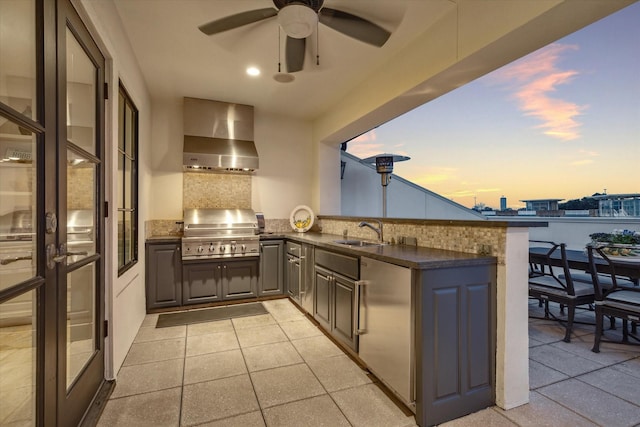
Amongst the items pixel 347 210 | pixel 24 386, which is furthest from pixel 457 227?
pixel 347 210

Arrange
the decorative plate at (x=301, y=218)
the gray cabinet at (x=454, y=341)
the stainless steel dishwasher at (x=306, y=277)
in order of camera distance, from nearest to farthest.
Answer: the gray cabinet at (x=454, y=341), the stainless steel dishwasher at (x=306, y=277), the decorative plate at (x=301, y=218)

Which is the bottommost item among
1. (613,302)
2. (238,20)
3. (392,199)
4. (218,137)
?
(613,302)

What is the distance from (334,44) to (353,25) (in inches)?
37.6

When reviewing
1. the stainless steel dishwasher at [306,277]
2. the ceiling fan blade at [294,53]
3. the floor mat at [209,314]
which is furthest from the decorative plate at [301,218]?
the ceiling fan blade at [294,53]

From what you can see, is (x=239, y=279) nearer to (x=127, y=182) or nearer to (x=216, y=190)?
(x=216, y=190)

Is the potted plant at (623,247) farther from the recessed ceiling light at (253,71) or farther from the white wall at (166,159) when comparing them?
the white wall at (166,159)

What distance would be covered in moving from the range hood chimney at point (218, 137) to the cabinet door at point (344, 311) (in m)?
2.16

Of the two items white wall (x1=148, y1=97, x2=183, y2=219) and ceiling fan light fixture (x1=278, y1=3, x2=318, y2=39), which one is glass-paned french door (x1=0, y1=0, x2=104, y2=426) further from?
white wall (x1=148, y1=97, x2=183, y2=219)

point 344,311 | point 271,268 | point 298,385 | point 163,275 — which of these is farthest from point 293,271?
point 298,385

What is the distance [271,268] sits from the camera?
4.10m

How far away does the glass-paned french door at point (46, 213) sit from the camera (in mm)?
1029

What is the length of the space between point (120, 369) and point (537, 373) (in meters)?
3.15

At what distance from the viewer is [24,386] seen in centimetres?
113

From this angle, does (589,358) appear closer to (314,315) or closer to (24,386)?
(314,315)
